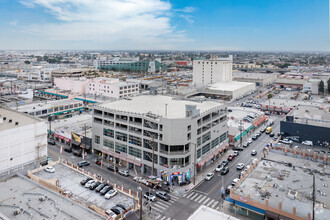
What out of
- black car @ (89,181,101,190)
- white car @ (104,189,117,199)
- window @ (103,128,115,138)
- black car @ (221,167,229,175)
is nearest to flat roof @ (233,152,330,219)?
black car @ (221,167,229,175)

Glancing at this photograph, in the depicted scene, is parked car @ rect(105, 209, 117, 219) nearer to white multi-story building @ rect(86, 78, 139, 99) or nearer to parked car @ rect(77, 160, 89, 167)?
parked car @ rect(77, 160, 89, 167)

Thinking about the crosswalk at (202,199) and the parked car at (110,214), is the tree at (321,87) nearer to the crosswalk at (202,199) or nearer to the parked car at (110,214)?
the crosswalk at (202,199)

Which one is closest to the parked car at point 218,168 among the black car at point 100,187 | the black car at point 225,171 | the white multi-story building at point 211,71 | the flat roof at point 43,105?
the black car at point 225,171

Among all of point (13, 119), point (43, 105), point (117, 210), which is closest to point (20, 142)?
point (13, 119)

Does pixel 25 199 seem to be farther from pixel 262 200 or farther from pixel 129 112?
pixel 262 200

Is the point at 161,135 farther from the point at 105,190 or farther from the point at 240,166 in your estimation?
the point at 240,166

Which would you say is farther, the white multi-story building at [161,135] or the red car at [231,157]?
the red car at [231,157]

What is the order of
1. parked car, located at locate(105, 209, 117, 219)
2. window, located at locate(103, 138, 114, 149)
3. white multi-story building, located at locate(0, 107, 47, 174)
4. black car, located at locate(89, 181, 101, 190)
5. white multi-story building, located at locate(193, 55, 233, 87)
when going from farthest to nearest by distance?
white multi-story building, located at locate(193, 55, 233, 87) < window, located at locate(103, 138, 114, 149) < black car, located at locate(89, 181, 101, 190) < white multi-story building, located at locate(0, 107, 47, 174) < parked car, located at locate(105, 209, 117, 219)

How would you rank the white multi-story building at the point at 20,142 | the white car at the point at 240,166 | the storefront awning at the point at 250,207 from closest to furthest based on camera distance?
the storefront awning at the point at 250,207 < the white multi-story building at the point at 20,142 < the white car at the point at 240,166
